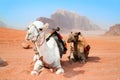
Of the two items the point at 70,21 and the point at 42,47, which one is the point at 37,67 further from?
the point at 70,21

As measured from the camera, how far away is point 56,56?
1027 cm

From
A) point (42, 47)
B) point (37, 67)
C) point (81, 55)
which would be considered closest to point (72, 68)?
point (81, 55)

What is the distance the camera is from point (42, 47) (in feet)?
31.8

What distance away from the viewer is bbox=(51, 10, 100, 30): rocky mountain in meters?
111

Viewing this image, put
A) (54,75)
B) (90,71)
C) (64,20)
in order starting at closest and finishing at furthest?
(54,75)
(90,71)
(64,20)

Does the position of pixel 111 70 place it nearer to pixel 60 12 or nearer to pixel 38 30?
pixel 38 30

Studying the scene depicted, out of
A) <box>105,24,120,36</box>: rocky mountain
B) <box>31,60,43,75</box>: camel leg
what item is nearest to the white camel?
<box>31,60,43,75</box>: camel leg

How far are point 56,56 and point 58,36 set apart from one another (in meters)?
1.24

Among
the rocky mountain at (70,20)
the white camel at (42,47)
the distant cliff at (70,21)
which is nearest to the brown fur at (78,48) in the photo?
the white camel at (42,47)

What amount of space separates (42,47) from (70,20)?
352 ft

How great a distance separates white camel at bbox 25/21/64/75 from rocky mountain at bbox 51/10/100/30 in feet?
321

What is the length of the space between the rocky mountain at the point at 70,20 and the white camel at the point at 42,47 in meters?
97.7

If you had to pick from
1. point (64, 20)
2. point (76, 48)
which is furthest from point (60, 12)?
point (76, 48)

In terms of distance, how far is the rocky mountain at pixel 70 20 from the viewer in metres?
111
